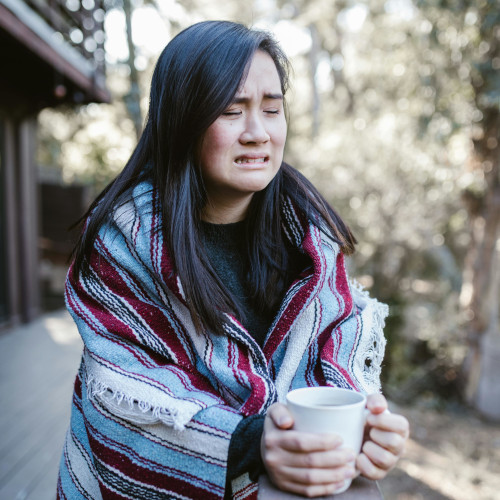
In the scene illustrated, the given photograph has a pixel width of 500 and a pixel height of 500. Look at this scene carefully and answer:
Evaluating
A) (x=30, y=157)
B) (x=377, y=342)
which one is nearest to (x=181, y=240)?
(x=377, y=342)

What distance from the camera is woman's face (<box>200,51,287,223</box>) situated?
117cm

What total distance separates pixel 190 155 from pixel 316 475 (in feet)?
2.45

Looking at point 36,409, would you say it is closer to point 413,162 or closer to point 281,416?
point 281,416

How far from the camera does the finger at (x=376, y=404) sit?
85cm

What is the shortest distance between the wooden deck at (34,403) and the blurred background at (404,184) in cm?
55

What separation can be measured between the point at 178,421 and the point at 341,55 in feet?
47.9

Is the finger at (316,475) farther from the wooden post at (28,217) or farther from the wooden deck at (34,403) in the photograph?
the wooden post at (28,217)

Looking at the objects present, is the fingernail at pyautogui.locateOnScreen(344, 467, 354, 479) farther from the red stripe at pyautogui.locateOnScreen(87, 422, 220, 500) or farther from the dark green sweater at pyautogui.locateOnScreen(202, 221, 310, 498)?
the dark green sweater at pyautogui.locateOnScreen(202, 221, 310, 498)

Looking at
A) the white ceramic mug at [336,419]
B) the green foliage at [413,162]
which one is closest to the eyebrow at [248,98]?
the white ceramic mug at [336,419]

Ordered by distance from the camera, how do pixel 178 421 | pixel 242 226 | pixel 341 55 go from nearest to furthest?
pixel 178 421, pixel 242 226, pixel 341 55

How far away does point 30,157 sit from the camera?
6.26 meters

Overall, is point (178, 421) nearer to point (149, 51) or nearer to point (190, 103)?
point (190, 103)

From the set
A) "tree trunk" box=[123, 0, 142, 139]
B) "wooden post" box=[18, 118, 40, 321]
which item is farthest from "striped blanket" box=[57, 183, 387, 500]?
"wooden post" box=[18, 118, 40, 321]

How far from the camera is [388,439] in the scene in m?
0.85
